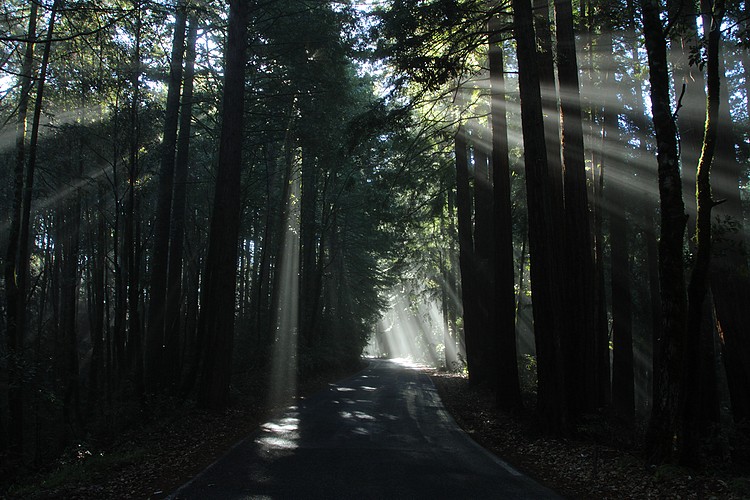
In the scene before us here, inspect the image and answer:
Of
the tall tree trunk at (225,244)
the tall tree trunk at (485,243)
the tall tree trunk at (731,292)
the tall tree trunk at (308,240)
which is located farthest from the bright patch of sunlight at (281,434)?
the tall tree trunk at (308,240)

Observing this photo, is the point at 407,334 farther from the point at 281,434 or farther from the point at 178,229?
the point at 281,434

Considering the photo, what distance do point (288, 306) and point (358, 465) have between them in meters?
20.0

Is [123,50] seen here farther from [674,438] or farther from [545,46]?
[674,438]

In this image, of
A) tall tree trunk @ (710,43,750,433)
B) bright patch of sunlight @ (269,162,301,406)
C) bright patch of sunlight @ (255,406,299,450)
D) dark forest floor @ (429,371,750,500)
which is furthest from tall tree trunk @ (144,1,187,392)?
tall tree trunk @ (710,43,750,433)

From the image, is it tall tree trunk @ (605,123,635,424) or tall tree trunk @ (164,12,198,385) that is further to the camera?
tall tree trunk @ (605,123,635,424)

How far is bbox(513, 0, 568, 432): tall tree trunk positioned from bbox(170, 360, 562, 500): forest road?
172 cm

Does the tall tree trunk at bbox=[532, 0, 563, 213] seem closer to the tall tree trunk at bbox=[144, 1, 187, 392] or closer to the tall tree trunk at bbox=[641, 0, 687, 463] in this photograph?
the tall tree trunk at bbox=[641, 0, 687, 463]

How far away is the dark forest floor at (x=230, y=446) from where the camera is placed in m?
5.93

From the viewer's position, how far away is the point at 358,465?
698 cm

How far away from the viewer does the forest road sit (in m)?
5.72

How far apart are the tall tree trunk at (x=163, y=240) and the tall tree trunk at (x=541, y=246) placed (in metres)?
9.10

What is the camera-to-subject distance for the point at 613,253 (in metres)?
15.4

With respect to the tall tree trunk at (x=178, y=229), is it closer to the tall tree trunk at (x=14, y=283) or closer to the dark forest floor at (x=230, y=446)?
the dark forest floor at (x=230, y=446)

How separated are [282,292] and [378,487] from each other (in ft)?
71.6
